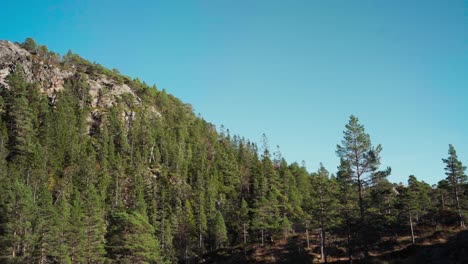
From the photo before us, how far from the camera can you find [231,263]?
6469 cm

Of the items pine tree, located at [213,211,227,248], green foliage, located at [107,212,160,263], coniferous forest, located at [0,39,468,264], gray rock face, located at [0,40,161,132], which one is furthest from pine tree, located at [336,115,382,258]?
gray rock face, located at [0,40,161,132]

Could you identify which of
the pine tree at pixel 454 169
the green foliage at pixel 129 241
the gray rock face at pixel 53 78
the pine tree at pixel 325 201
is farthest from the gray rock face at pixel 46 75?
the pine tree at pixel 454 169

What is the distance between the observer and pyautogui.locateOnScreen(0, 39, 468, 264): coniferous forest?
1815 inches

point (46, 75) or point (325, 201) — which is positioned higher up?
point (46, 75)

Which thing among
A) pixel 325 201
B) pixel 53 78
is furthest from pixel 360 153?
pixel 53 78

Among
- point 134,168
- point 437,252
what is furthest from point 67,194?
point 437,252

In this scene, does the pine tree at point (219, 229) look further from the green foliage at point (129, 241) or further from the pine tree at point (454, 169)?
the pine tree at point (454, 169)

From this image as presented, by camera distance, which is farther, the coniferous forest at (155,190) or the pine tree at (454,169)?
the pine tree at (454,169)

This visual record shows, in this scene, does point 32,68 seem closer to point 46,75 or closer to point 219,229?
point 46,75

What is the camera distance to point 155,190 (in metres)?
91.0

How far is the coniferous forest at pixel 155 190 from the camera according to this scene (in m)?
46.1

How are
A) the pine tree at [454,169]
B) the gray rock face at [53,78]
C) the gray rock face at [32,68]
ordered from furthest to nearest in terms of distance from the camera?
the gray rock face at [53,78] < the gray rock face at [32,68] < the pine tree at [454,169]

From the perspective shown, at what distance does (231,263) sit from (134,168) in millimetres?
43103

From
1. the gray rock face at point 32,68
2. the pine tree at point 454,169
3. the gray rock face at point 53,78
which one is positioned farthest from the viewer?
the gray rock face at point 53,78
